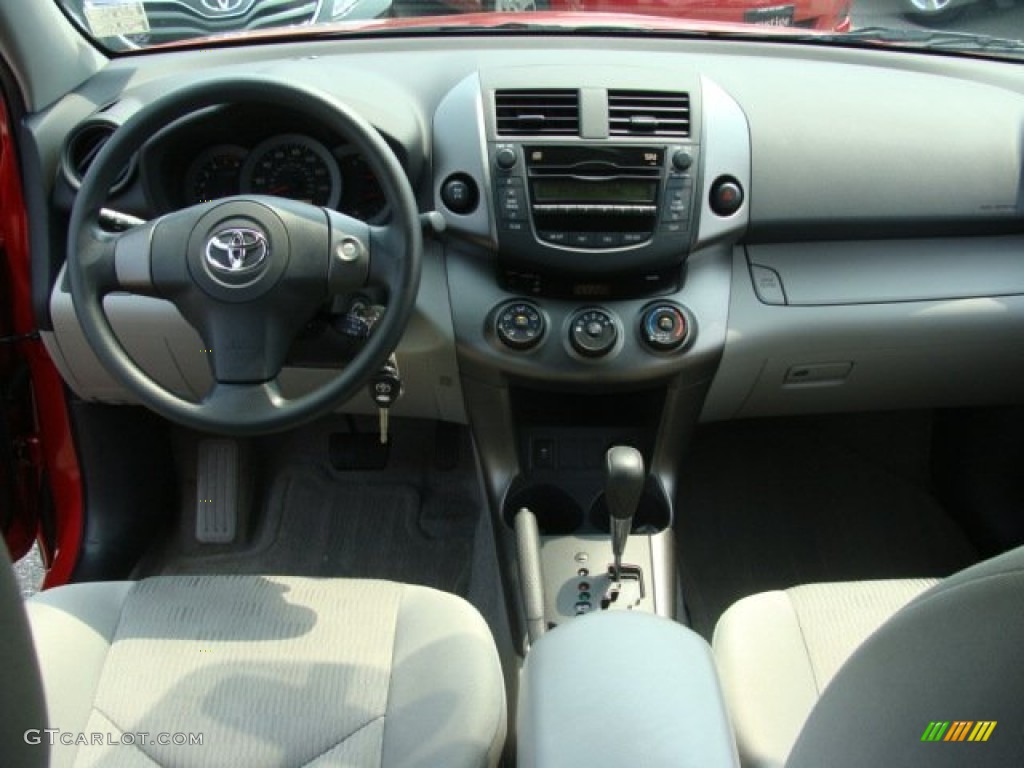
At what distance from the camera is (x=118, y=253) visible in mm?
1466

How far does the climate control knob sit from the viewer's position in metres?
1.72

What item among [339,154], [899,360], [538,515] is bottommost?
[538,515]

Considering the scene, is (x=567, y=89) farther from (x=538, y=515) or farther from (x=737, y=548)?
(x=737, y=548)

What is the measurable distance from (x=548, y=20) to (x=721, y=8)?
13.8 inches

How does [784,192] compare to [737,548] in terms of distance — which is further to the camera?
[737,548]

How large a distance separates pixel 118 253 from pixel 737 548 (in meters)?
1.51

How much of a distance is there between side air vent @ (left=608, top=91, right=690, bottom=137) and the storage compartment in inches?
35.5

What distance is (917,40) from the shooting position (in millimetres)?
1949

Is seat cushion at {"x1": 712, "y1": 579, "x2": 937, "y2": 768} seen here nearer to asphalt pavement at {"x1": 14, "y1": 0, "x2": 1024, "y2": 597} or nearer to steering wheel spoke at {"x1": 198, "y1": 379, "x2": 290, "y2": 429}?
steering wheel spoke at {"x1": 198, "y1": 379, "x2": 290, "y2": 429}

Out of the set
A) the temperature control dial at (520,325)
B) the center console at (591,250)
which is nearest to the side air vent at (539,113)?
the center console at (591,250)

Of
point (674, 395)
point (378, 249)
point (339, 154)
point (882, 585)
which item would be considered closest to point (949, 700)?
point (882, 585)

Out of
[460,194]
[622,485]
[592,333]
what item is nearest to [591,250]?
[592,333]

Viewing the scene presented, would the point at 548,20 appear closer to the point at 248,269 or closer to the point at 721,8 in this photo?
the point at 721,8
